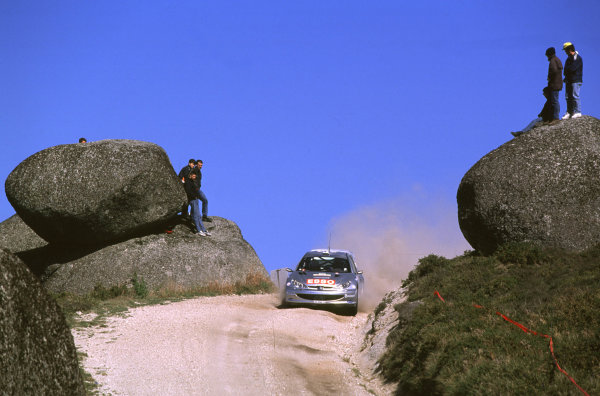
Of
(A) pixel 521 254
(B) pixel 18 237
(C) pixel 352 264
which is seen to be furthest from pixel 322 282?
(B) pixel 18 237

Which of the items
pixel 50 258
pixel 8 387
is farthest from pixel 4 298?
pixel 50 258

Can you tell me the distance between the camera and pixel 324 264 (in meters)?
18.9

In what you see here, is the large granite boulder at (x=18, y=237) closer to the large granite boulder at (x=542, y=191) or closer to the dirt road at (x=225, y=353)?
the dirt road at (x=225, y=353)

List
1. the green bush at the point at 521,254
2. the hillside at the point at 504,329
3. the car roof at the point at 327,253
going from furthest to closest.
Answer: the car roof at the point at 327,253
the green bush at the point at 521,254
the hillside at the point at 504,329

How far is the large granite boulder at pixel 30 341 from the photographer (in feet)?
18.4

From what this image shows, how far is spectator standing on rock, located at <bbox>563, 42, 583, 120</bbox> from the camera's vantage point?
54.4ft

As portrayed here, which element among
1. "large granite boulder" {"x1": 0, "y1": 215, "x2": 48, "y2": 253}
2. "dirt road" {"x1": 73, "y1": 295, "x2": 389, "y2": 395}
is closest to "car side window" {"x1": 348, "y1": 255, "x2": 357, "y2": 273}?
"dirt road" {"x1": 73, "y1": 295, "x2": 389, "y2": 395}

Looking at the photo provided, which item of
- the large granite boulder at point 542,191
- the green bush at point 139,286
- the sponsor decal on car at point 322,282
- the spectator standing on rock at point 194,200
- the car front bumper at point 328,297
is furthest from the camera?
the spectator standing on rock at point 194,200

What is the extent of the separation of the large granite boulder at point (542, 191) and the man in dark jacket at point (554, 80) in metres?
0.69

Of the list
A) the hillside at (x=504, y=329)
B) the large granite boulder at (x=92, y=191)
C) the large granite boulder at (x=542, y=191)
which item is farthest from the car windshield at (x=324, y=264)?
the large granite boulder at (x=92, y=191)

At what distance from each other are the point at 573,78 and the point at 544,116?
1.29m

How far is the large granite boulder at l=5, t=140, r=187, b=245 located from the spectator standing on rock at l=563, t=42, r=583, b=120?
1494cm

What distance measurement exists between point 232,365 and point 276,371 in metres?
0.81

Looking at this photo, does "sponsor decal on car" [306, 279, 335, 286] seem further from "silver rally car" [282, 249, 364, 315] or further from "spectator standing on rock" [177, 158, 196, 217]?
"spectator standing on rock" [177, 158, 196, 217]
